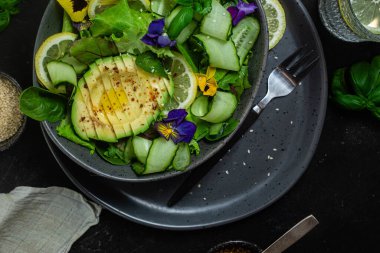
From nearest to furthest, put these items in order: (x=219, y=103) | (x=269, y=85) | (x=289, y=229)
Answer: (x=219, y=103), (x=269, y=85), (x=289, y=229)

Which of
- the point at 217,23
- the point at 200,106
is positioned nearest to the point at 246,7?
the point at 217,23

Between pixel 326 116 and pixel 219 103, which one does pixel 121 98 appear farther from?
pixel 326 116

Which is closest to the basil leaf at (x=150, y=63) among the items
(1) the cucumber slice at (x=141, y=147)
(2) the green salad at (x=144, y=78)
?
(2) the green salad at (x=144, y=78)

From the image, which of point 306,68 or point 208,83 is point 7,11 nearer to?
point 208,83

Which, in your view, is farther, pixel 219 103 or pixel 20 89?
pixel 20 89

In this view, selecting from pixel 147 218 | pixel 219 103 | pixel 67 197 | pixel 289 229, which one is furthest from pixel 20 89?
pixel 289 229

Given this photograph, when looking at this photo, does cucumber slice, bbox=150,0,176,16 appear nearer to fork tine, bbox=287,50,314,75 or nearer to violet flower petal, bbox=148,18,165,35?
violet flower petal, bbox=148,18,165,35

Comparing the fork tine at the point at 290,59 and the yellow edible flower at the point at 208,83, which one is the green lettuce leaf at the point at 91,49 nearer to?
the yellow edible flower at the point at 208,83
